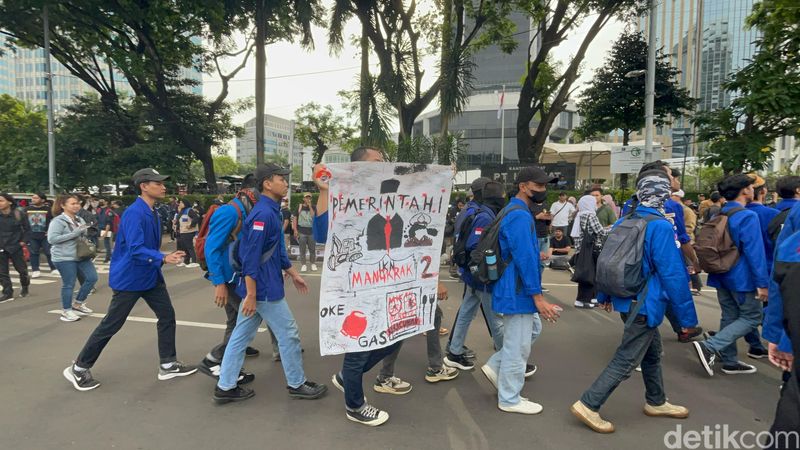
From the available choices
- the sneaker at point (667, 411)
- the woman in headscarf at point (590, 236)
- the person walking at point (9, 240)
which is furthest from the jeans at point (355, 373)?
the person walking at point (9, 240)

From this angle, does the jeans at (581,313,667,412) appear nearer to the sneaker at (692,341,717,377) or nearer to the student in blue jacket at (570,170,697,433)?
A: the student in blue jacket at (570,170,697,433)

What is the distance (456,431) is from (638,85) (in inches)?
660

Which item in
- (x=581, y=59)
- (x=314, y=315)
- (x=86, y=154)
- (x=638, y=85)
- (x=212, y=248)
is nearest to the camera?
(x=212, y=248)

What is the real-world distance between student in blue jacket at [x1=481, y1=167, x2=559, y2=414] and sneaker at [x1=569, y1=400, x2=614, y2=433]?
1.01ft

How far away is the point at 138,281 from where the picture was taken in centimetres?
404

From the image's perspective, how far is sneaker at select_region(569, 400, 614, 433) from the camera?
10.4ft

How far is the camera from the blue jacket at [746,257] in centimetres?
409

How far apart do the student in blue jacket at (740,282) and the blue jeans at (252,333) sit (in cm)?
367

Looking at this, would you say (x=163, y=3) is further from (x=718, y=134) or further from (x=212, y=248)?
(x=718, y=134)

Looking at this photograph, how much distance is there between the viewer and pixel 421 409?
357 centimetres

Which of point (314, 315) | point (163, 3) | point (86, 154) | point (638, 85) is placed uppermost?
point (163, 3)

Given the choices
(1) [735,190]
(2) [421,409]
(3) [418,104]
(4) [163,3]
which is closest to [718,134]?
(3) [418,104]

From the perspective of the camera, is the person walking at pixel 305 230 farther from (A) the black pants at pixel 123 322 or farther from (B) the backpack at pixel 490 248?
(B) the backpack at pixel 490 248

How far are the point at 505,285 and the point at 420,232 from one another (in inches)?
29.3
